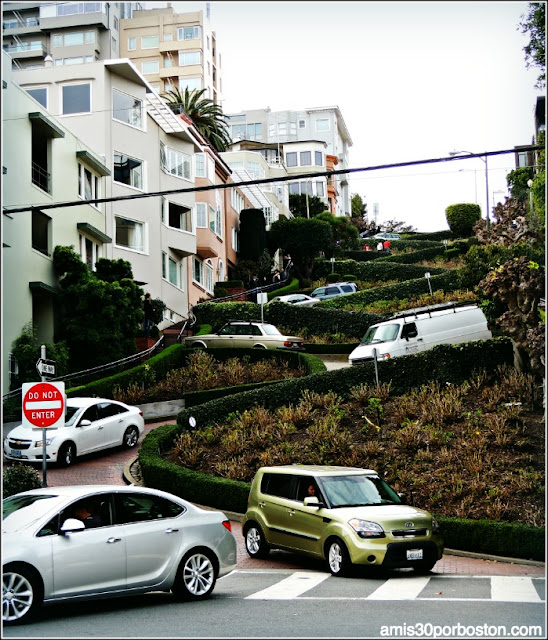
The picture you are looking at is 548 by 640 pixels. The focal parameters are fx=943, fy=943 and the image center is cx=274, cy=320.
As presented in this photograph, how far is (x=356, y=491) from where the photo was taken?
15523 millimetres

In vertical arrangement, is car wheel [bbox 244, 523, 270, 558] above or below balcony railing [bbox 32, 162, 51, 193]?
below

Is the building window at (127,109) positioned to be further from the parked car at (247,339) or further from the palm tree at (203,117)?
the palm tree at (203,117)

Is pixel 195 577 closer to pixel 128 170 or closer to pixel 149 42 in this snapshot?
pixel 128 170

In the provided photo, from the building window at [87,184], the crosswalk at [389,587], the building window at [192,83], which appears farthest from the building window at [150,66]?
the crosswalk at [389,587]

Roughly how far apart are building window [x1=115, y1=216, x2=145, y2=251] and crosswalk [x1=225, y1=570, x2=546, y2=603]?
1321 inches

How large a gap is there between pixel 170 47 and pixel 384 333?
261 feet

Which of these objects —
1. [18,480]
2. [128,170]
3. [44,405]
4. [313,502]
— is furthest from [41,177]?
[313,502]

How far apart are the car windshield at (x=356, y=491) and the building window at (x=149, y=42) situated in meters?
97.0

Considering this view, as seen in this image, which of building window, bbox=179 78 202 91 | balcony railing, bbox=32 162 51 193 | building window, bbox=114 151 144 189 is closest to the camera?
balcony railing, bbox=32 162 51 193

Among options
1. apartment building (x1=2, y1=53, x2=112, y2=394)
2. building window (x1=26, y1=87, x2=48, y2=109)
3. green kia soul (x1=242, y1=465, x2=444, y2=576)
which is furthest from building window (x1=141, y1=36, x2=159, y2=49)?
green kia soul (x1=242, y1=465, x2=444, y2=576)

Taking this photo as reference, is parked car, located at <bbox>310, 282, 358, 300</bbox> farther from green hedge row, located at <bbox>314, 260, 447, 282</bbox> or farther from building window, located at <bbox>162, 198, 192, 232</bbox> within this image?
green hedge row, located at <bbox>314, 260, 447, 282</bbox>

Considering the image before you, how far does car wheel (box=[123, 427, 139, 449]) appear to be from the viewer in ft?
87.8

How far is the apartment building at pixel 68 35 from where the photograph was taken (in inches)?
3989

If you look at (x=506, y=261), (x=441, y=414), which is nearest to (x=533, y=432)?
(x=441, y=414)
